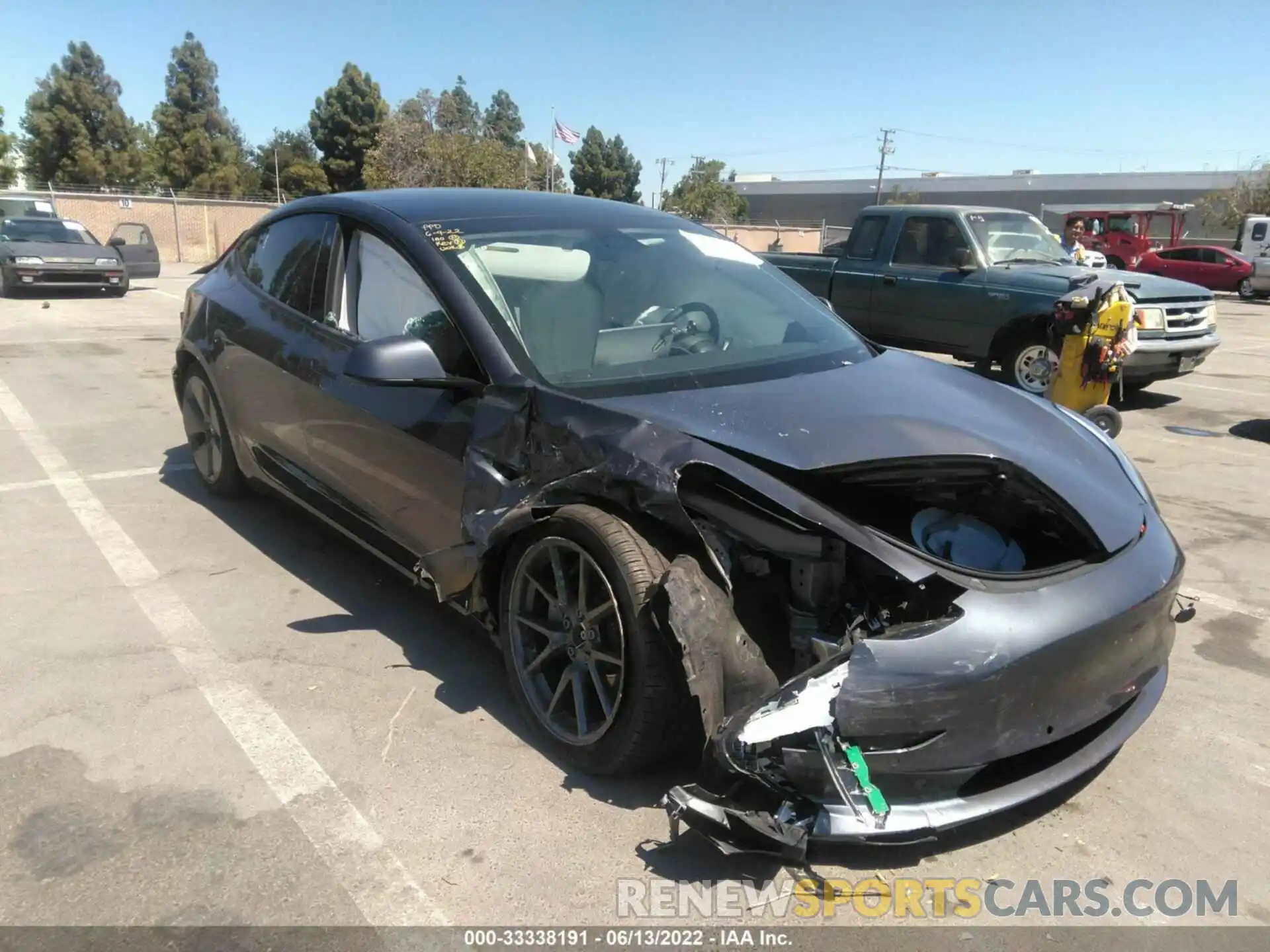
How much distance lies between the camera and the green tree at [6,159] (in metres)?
44.2

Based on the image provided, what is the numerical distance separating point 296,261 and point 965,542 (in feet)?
10.7

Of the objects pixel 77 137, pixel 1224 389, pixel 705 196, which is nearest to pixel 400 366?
pixel 1224 389

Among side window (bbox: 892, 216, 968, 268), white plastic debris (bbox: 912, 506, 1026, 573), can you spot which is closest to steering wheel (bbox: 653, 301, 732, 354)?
white plastic debris (bbox: 912, 506, 1026, 573)

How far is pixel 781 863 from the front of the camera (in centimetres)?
242

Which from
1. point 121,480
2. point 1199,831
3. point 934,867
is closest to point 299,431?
point 121,480

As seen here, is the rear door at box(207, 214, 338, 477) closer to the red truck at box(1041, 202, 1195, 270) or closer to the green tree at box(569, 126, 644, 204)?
the red truck at box(1041, 202, 1195, 270)

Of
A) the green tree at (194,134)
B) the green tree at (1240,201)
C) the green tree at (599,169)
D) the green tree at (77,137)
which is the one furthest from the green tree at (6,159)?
the green tree at (1240,201)

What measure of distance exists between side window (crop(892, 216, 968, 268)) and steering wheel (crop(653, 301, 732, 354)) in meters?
6.49

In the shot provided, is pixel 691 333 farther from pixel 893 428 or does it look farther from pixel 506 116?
pixel 506 116

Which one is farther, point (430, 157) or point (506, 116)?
point (506, 116)

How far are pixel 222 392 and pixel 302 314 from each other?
999 mm

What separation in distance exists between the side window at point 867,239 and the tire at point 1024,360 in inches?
74.5

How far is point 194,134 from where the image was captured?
55656mm

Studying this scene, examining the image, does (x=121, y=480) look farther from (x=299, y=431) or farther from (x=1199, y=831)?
(x=1199, y=831)
